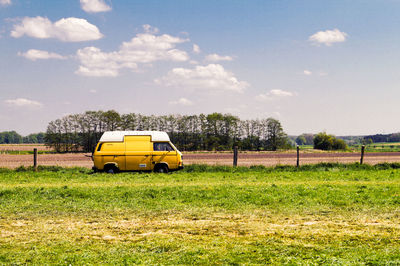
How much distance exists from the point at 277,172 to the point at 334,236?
1219 centimetres

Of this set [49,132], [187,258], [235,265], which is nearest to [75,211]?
[187,258]

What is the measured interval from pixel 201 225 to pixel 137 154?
35.8 ft

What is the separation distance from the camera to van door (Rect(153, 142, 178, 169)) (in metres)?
18.6

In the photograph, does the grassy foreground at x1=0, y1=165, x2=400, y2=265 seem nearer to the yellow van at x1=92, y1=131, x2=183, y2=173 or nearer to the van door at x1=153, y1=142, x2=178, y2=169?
the yellow van at x1=92, y1=131, x2=183, y2=173

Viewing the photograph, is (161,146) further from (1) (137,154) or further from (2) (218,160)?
(2) (218,160)

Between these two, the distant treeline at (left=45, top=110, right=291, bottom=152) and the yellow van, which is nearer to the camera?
the yellow van

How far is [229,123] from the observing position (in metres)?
50.9

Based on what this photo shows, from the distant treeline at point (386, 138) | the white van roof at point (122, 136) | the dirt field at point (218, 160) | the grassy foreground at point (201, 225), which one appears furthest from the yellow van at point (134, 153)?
the distant treeline at point (386, 138)

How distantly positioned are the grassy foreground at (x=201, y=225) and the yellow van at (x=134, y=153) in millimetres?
3025

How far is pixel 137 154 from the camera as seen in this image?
18453 millimetres

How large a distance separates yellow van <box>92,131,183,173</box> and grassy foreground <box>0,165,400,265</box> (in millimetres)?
3025

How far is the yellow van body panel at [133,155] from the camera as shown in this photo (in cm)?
1828

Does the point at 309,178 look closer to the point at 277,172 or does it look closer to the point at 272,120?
the point at 277,172

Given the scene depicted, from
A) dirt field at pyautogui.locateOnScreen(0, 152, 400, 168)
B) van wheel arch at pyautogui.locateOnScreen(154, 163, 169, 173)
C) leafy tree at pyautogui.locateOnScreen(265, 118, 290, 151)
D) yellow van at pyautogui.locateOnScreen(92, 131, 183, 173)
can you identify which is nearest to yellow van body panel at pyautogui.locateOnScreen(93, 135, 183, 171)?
yellow van at pyautogui.locateOnScreen(92, 131, 183, 173)
